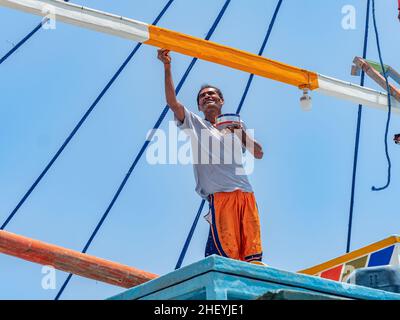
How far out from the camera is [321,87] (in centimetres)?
712

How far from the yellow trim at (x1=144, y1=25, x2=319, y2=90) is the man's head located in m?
1.00

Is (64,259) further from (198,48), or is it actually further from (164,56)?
(198,48)

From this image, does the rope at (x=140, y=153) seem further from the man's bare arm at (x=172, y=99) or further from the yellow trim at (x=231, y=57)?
the man's bare arm at (x=172, y=99)

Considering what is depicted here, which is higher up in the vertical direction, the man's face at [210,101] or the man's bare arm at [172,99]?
the man's face at [210,101]

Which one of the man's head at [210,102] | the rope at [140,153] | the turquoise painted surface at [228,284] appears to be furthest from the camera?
the rope at [140,153]

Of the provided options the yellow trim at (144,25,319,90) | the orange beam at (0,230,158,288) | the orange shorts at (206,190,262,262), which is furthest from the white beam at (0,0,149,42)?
the orange shorts at (206,190,262,262)

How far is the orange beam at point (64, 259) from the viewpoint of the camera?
19.2 ft

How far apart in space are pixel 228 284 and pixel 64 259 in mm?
3571

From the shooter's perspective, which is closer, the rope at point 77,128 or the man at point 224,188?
the man at point 224,188

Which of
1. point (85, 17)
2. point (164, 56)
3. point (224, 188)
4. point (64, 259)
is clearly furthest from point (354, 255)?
point (85, 17)

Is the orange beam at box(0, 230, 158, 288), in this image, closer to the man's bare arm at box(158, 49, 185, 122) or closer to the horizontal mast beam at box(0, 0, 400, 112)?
the man's bare arm at box(158, 49, 185, 122)

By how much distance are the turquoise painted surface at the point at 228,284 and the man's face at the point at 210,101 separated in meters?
2.77

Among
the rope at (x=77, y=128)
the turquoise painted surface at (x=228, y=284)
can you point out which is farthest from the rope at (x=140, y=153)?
the turquoise painted surface at (x=228, y=284)
